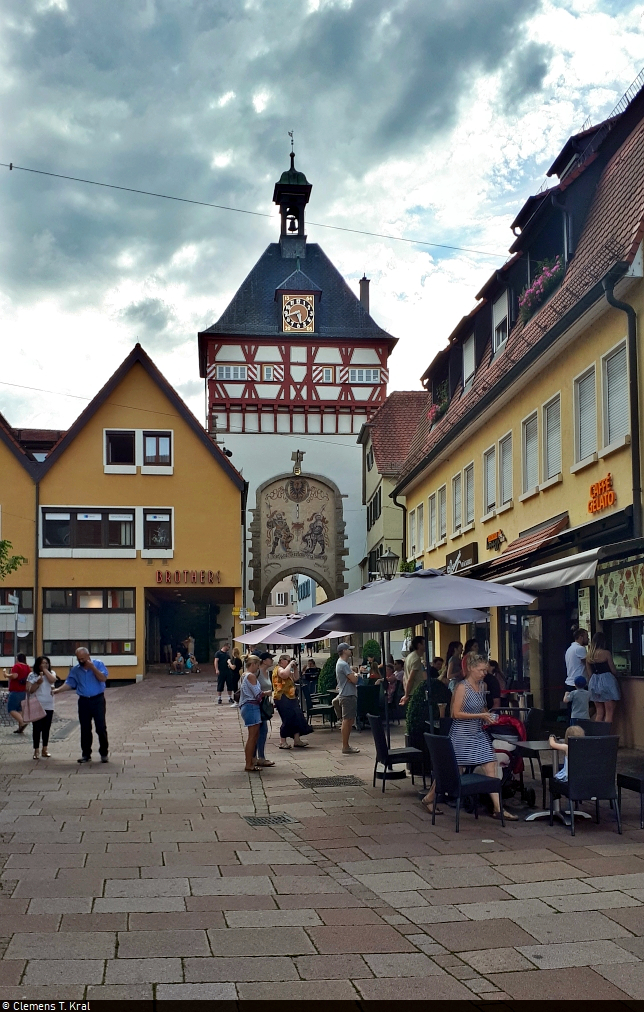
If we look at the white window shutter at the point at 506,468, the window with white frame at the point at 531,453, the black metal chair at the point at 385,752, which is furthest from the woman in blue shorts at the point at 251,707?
the white window shutter at the point at 506,468

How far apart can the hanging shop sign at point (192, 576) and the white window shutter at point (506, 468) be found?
62.3 ft

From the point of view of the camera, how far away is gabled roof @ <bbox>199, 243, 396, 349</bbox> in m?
54.2

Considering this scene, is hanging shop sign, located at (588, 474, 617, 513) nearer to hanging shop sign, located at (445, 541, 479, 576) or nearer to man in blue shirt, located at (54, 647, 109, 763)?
man in blue shirt, located at (54, 647, 109, 763)

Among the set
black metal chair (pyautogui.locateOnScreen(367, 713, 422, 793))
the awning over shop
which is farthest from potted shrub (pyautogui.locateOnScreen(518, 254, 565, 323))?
black metal chair (pyautogui.locateOnScreen(367, 713, 422, 793))

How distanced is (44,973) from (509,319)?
17904 millimetres

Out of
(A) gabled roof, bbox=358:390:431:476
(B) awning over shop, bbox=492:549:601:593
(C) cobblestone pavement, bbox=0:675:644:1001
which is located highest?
(A) gabled roof, bbox=358:390:431:476

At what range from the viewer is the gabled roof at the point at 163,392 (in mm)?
38594

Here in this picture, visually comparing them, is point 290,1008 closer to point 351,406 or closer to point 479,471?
point 479,471

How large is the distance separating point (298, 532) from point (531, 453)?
110 feet

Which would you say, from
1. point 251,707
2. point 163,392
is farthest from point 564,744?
point 163,392

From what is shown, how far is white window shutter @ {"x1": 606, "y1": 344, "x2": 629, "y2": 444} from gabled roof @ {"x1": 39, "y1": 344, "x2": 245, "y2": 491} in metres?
24.9

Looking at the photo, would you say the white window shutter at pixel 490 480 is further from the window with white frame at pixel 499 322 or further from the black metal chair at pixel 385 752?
the black metal chair at pixel 385 752

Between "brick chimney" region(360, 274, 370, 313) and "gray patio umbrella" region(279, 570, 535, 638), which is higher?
"brick chimney" region(360, 274, 370, 313)

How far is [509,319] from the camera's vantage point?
21.5 m
